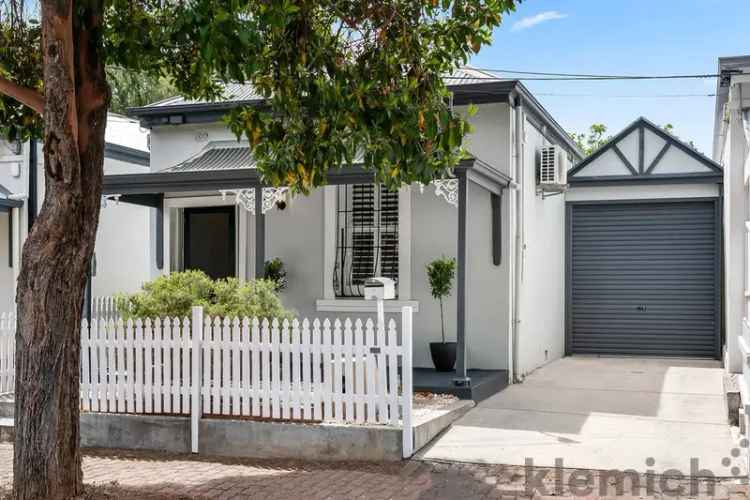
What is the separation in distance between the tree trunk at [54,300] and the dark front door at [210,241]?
834 cm

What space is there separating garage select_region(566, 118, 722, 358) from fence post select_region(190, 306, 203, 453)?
31.3ft

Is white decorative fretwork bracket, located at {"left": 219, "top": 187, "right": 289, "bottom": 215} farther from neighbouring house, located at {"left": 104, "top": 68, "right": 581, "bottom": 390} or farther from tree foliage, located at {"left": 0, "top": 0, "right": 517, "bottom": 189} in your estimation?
tree foliage, located at {"left": 0, "top": 0, "right": 517, "bottom": 189}

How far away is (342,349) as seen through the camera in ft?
25.5

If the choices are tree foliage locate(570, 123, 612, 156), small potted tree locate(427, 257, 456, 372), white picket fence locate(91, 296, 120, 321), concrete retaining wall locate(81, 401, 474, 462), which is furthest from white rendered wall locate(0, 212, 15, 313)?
tree foliage locate(570, 123, 612, 156)

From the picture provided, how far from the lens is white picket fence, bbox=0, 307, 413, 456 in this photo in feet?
25.2

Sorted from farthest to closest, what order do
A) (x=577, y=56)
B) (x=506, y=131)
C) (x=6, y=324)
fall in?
1. (x=577, y=56)
2. (x=506, y=131)
3. (x=6, y=324)

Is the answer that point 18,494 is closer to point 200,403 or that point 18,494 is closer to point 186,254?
point 200,403

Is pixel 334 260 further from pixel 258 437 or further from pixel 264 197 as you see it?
pixel 258 437

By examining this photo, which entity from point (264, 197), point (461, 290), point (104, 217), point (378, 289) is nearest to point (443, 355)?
point (461, 290)

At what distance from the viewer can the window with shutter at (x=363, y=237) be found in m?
12.2

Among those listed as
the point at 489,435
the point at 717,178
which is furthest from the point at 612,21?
the point at 489,435

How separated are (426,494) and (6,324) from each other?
19.4 ft

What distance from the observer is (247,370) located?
8148 millimetres

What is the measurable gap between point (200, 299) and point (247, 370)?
129 centimetres
